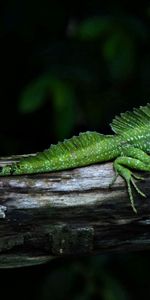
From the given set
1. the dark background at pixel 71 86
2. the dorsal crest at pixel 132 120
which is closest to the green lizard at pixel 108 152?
the dorsal crest at pixel 132 120

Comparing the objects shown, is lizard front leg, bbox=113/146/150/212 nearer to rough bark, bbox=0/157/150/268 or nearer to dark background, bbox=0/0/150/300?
rough bark, bbox=0/157/150/268

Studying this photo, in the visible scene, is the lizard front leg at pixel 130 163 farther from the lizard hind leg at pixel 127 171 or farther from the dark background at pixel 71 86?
the dark background at pixel 71 86

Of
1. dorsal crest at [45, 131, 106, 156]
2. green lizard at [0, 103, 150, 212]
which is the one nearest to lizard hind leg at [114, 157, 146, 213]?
green lizard at [0, 103, 150, 212]

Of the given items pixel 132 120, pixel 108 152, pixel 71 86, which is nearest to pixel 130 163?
pixel 108 152

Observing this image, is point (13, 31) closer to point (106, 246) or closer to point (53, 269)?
point (53, 269)

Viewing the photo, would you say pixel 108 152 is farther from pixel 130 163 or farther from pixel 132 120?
pixel 132 120

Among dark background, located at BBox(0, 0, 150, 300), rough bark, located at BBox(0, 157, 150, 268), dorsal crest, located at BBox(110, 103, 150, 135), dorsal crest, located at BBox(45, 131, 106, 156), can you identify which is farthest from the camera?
dark background, located at BBox(0, 0, 150, 300)

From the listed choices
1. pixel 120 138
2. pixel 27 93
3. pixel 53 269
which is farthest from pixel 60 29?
pixel 53 269
